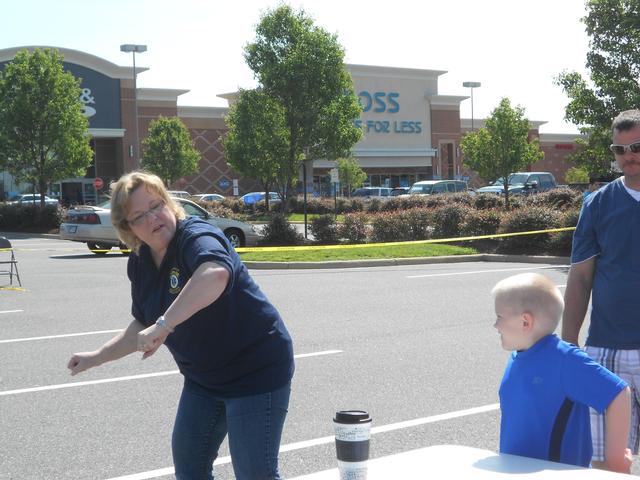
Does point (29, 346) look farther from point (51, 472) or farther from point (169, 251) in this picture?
point (169, 251)

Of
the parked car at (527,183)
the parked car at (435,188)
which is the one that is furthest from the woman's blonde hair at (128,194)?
the parked car at (435,188)

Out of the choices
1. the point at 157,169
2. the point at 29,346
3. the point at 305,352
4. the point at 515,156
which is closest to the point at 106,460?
the point at 305,352

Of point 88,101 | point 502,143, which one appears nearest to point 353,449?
point 502,143

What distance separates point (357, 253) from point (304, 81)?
11.5 m

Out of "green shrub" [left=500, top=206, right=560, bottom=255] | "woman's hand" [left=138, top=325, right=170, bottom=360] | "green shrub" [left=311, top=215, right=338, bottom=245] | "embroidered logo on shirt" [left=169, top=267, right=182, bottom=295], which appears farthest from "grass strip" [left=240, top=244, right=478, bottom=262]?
"woman's hand" [left=138, top=325, right=170, bottom=360]

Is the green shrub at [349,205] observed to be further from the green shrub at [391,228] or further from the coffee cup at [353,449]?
the coffee cup at [353,449]

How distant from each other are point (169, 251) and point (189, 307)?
1.40 ft

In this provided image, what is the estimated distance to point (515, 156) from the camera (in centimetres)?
5206

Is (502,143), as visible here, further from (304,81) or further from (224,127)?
(224,127)

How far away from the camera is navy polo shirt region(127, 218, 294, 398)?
3.43m

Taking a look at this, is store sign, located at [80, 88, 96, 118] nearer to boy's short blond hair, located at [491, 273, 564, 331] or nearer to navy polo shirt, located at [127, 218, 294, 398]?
navy polo shirt, located at [127, 218, 294, 398]

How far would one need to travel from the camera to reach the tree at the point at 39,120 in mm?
38250

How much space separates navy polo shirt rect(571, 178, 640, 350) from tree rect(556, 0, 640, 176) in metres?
15.9

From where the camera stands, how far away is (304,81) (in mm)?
31219
